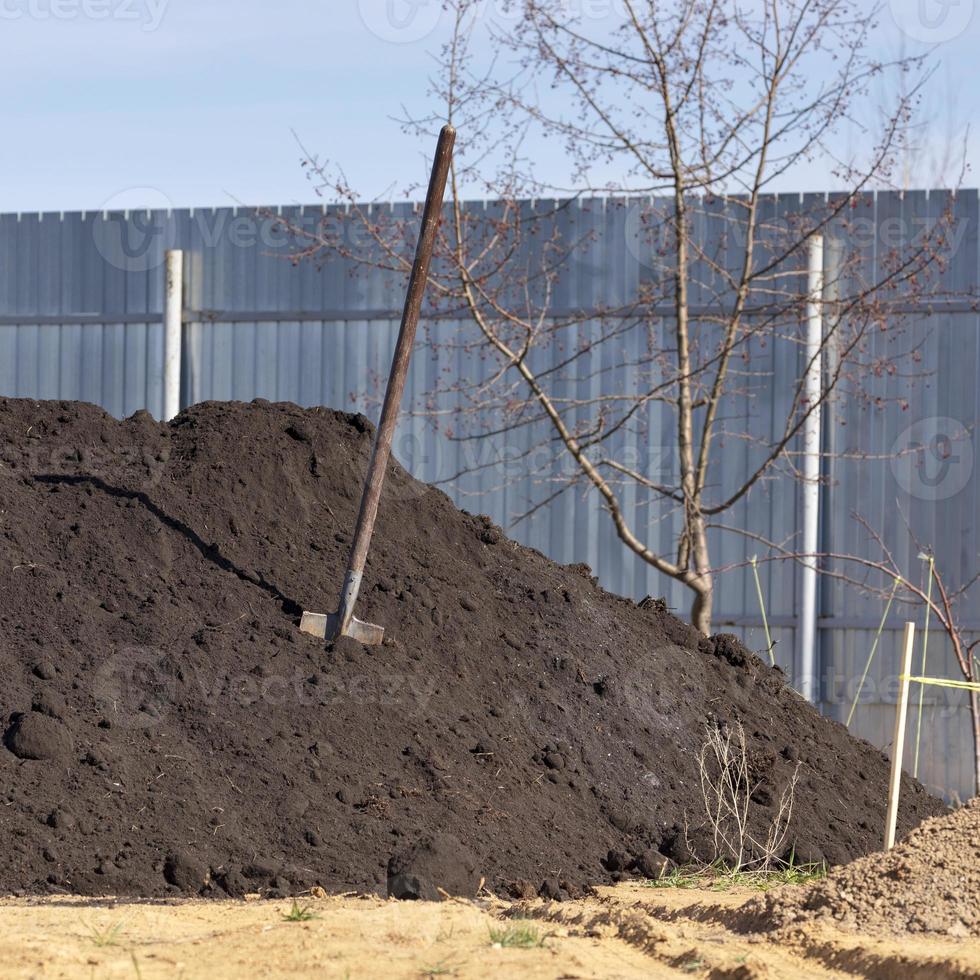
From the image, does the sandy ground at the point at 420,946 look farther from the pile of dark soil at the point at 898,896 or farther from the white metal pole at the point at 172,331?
the white metal pole at the point at 172,331

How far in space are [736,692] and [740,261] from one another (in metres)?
3.71

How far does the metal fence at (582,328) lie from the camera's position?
347 inches

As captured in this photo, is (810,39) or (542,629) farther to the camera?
(810,39)

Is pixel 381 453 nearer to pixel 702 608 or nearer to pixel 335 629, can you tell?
pixel 335 629

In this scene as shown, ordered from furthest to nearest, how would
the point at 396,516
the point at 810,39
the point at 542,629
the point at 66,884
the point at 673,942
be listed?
1. the point at 810,39
2. the point at 396,516
3. the point at 542,629
4. the point at 66,884
5. the point at 673,942

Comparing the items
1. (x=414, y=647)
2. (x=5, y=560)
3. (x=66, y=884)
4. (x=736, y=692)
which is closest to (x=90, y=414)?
(x=5, y=560)

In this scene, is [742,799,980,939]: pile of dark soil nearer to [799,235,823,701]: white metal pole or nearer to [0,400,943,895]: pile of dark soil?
[0,400,943,895]: pile of dark soil

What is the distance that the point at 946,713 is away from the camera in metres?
8.79

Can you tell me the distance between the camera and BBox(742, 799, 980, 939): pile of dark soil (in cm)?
388

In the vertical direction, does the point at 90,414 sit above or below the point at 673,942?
above

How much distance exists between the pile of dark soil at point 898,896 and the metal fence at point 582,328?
414 centimetres

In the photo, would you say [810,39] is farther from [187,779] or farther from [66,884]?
[66,884]

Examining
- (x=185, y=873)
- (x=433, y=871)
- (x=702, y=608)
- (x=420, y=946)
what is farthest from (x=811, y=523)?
(x=420, y=946)

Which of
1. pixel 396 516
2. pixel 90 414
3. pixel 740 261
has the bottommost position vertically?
pixel 396 516
